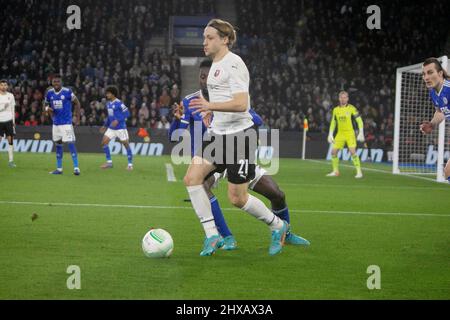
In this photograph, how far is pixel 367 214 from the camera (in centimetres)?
1016

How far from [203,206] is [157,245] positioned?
1.89 feet

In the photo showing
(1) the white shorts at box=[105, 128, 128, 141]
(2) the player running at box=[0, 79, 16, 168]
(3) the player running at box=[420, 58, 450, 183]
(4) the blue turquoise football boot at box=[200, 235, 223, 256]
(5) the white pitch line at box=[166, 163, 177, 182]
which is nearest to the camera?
(4) the blue turquoise football boot at box=[200, 235, 223, 256]

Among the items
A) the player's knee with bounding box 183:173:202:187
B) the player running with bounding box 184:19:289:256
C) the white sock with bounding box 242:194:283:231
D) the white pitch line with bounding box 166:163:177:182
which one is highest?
the player running with bounding box 184:19:289:256

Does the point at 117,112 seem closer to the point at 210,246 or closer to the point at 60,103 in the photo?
the point at 60,103

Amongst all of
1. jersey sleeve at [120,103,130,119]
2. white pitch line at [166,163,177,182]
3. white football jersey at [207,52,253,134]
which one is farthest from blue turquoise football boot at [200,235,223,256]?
jersey sleeve at [120,103,130,119]

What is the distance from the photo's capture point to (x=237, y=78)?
610cm

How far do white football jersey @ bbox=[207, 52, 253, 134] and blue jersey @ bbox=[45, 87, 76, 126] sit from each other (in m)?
10.2

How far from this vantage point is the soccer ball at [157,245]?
626 centimetres

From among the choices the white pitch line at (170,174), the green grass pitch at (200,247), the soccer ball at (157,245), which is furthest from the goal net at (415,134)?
the soccer ball at (157,245)

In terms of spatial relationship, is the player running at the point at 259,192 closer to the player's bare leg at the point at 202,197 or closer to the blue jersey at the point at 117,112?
the player's bare leg at the point at 202,197

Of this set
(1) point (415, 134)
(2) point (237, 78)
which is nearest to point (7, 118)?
(2) point (237, 78)

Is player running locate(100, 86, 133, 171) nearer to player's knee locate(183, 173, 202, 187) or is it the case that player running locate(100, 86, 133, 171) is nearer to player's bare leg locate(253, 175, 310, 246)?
player's bare leg locate(253, 175, 310, 246)

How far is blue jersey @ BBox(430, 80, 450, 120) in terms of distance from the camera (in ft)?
25.9
